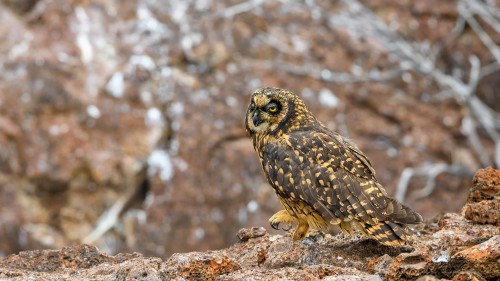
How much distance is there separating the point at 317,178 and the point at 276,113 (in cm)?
77

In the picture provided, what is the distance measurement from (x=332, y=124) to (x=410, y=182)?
50.3 inches

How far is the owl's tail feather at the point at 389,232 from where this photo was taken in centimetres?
582

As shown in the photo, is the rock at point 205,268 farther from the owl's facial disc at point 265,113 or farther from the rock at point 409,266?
the owl's facial disc at point 265,113

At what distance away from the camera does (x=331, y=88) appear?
41.1 feet

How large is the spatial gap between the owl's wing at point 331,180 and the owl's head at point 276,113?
18cm

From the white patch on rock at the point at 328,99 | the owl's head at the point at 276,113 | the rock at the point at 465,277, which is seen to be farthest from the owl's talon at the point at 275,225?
the white patch on rock at the point at 328,99

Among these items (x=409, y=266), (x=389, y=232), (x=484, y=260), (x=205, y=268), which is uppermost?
(x=389, y=232)

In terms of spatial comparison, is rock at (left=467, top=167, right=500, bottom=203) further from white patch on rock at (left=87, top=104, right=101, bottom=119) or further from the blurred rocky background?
white patch on rock at (left=87, top=104, right=101, bottom=119)

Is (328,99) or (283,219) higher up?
(328,99)

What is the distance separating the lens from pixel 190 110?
467 inches

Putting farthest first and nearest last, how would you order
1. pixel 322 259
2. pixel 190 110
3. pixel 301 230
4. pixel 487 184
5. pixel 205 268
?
1. pixel 190 110
2. pixel 301 230
3. pixel 487 184
4. pixel 322 259
5. pixel 205 268

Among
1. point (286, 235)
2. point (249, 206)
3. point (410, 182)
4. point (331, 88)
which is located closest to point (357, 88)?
point (331, 88)

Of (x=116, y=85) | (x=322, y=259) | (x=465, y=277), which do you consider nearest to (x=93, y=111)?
(x=116, y=85)

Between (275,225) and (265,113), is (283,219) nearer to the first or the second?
(275,225)
